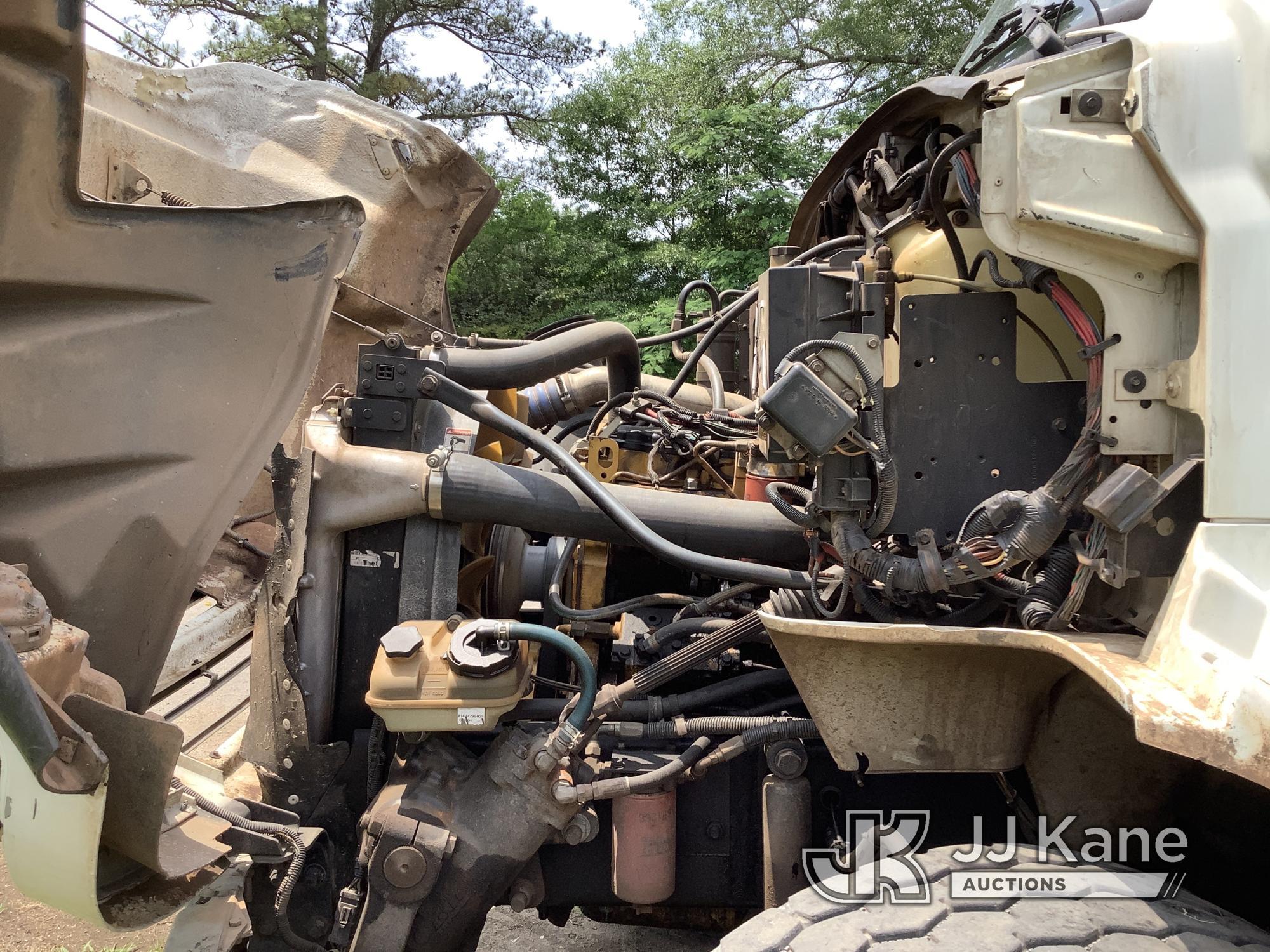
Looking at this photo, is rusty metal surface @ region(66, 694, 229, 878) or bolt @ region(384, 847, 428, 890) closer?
rusty metal surface @ region(66, 694, 229, 878)

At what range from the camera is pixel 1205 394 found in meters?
1.38

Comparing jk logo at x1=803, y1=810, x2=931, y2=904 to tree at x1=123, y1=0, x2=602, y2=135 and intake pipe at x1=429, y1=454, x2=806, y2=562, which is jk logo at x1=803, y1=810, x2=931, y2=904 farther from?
tree at x1=123, y1=0, x2=602, y2=135

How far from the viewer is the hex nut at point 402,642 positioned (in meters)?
1.99

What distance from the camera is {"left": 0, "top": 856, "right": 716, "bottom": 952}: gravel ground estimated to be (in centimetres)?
284

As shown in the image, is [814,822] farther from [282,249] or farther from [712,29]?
[712,29]

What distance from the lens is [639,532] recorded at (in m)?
2.12

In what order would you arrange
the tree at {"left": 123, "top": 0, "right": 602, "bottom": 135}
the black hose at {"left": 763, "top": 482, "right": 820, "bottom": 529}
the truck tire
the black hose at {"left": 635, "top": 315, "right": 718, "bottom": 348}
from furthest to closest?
the tree at {"left": 123, "top": 0, "right": 602, "bottom": 135} → the black hose at {"left": 635, "top": 315, "right": 718, "bottom": 348} → the black hose at {"left": 763, "top": 482, "right": 820, "bottom": 529} → the truck tire

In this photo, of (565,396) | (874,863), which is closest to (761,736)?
(874,863)

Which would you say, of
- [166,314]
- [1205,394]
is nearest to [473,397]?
[166,314]

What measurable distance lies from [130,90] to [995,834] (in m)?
4.68

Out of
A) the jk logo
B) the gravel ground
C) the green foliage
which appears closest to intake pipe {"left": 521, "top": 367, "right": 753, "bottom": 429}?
the jk logo

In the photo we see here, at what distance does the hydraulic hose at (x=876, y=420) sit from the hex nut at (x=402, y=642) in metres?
0.99

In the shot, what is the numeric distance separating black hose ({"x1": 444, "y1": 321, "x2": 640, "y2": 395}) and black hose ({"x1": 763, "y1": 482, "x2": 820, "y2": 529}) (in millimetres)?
747

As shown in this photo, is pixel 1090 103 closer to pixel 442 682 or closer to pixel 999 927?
pixel 999 927
